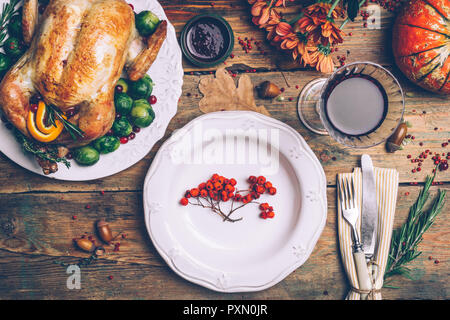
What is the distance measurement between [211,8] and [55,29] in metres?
0.60

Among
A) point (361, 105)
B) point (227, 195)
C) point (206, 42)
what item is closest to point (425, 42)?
point (361, 105)

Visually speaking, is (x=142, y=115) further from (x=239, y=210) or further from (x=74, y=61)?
(x=239, y=210)

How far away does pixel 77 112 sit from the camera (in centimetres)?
118

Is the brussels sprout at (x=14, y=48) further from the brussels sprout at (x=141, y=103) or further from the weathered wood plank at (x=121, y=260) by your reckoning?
the weathered wood plank at (x=121, y=260)

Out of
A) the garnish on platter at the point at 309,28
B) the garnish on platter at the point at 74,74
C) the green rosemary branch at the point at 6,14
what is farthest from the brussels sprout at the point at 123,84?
the garnish on platter at the point at 309,28

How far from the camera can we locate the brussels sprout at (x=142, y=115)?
1277mm

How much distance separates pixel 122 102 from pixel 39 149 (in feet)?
1.12

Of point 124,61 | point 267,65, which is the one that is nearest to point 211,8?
point 267,65

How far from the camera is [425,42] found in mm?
1216

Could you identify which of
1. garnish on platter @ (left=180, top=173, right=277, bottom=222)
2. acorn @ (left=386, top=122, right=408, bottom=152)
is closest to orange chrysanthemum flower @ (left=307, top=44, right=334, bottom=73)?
acorn @ (left=386, top=122, right=408, bottom=152)

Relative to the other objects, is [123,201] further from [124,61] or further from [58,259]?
[124,61]

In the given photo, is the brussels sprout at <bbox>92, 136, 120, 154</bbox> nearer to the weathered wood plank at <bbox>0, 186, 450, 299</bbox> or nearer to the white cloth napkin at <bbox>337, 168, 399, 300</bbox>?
the weathered wood plank at <bbox>0, 186, 450, 299</bbox>

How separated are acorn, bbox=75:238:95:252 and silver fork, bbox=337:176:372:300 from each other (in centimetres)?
105

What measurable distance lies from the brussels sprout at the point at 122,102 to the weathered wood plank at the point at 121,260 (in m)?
0.35
